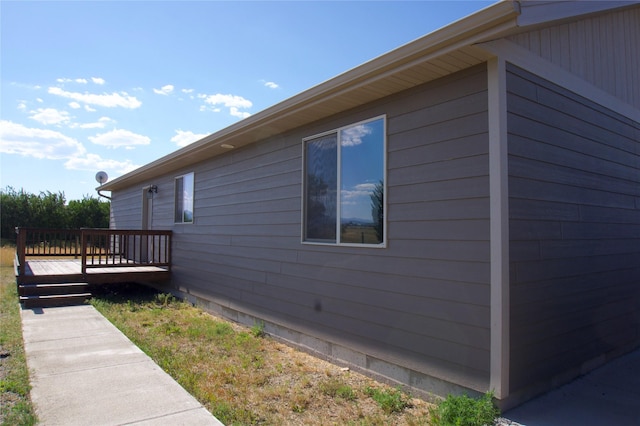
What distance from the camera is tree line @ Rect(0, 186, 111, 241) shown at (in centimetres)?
2025

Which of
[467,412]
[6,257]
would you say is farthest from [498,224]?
[6,257]

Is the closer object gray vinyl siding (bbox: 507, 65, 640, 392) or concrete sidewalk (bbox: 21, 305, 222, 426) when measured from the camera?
concrete sidewalk (bbox: 21, 305, 222, 426)

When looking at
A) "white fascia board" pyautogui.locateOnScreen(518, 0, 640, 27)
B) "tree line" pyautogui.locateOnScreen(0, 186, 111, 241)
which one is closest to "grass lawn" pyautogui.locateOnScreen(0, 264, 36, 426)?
"white fascia board" pyautogui.locateOnScreen(518, 0, 640, 27)

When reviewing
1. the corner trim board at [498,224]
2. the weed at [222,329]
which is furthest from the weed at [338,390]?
the weed at [222,329]

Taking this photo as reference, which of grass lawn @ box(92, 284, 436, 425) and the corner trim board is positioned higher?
the corner trim board

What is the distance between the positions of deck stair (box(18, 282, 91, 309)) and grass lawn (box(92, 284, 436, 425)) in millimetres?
1632

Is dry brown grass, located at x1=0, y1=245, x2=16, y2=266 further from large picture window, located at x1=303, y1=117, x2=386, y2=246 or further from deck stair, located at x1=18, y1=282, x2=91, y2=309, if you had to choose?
large picture window, located at x1=303, y1=117, x2=386, y2=246

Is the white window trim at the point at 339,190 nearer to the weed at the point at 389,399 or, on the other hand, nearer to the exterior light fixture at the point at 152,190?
the weed at the point at 389,399

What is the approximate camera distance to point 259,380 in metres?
3.76

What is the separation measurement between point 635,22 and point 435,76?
3.62 metres

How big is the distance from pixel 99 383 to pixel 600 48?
593cm

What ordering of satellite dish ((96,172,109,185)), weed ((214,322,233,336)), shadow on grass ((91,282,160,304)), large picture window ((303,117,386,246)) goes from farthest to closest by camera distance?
Answer: satellite dish ((96,172,109,185))
shadow on grass ((91,282,160,304))
weed ((214,322,233,336))
large picture window ((303,117,386,246))

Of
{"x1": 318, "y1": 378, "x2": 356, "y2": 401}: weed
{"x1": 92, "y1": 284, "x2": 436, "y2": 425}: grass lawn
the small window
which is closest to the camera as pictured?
{"x1": 92, "y1": 284, "x2": 436, "y2": 425}: grass lawn

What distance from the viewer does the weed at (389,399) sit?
10.3 feet
